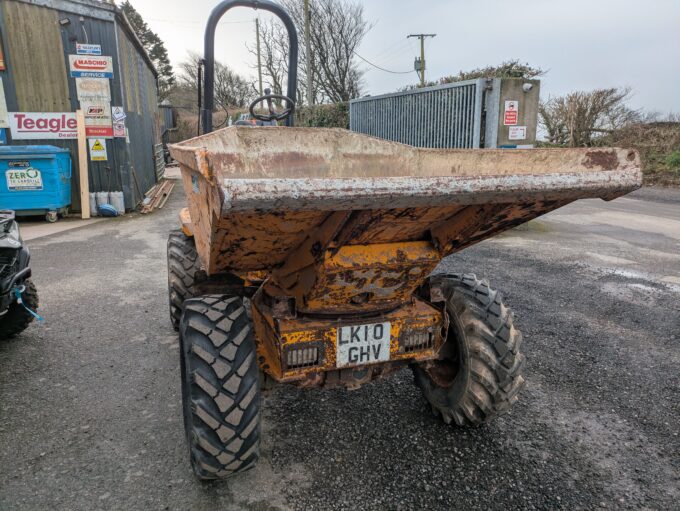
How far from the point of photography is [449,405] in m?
2.75

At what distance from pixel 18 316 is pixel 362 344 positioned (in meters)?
3.01

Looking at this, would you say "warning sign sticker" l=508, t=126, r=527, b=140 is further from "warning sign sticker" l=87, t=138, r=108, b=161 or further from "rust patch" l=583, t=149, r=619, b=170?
"warning sign sticker" l=87, t=138, r=108, b=161

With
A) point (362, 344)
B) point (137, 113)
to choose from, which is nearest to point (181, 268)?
point (362, 344)

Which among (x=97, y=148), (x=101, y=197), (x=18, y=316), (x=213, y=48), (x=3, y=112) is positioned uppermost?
(x=3, y=112)

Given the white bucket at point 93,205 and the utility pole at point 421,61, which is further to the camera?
the utility pole at point 421,61

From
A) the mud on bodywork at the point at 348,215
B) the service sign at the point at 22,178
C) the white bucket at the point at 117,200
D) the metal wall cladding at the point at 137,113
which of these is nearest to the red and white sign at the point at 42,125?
the service sign at the point at 22,178

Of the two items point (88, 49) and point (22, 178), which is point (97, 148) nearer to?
point (22, 178)

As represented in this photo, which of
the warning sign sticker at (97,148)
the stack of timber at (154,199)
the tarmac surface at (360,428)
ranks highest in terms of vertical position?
the warning sign sticker at (97,148)

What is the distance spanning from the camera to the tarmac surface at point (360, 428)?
2.33 m

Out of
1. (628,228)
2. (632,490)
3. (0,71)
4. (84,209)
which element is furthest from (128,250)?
(628,228)

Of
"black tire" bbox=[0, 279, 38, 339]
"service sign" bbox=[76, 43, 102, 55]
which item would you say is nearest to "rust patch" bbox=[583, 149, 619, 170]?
"black tire" bbox=[0, 279, 38, 339]

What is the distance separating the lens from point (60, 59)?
9.09 meters

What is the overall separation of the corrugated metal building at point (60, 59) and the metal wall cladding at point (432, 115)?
5.22 meters

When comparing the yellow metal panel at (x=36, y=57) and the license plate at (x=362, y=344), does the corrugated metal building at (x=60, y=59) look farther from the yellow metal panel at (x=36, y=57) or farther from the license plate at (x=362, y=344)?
the license plate at (x=362, y=344)
